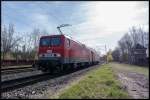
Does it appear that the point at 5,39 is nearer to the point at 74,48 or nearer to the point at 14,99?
the point at 74,48

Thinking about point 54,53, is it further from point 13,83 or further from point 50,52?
point 13,83

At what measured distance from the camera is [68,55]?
25031 mm

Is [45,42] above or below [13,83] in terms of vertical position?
above

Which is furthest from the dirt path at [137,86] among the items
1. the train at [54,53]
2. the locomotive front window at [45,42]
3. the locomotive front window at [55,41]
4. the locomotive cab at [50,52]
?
the locomotive front window at [45,42]

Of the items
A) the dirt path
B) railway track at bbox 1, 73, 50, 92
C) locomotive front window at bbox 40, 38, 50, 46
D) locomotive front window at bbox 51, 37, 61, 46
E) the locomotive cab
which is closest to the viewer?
the dirt path

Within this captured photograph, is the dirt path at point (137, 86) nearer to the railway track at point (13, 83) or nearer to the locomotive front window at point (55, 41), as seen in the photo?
the railway track at point (13, 83)

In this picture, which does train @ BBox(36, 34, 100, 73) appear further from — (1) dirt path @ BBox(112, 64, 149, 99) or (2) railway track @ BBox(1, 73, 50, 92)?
(2) railway track @ BBox(1, 73, 50, 92)

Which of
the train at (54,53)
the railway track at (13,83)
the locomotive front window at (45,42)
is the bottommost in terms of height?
the railway track at (13,83)

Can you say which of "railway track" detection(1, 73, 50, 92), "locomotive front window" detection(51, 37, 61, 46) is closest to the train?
"locomotive front window" detection(51, 37, 61, 46)

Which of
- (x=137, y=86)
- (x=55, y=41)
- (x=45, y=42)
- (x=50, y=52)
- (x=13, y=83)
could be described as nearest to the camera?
(x=13, y=83)

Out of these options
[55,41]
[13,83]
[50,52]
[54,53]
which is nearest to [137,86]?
[13,83]

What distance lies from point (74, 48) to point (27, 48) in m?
42.6

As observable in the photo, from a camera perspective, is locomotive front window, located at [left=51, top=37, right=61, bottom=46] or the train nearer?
the train

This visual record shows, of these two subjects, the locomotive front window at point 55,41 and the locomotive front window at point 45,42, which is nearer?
the locomotive front window at point 55,41
